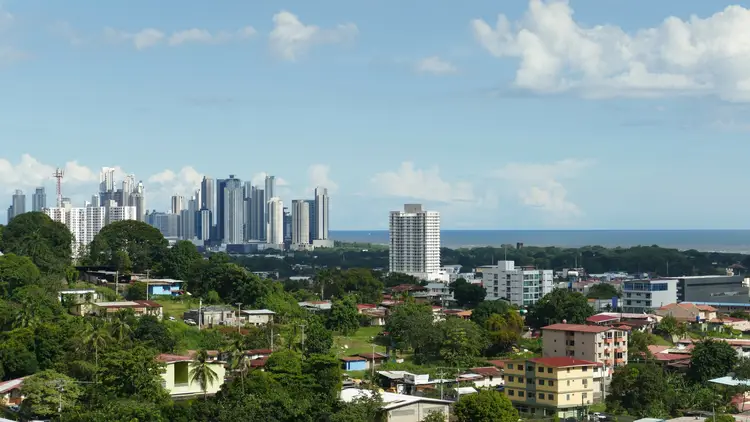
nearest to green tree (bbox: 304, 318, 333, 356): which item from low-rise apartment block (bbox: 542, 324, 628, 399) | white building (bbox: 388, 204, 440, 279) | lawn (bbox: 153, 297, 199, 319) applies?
lawn (bbox: 153, 297, 199, 319)

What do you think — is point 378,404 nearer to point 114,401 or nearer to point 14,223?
point 114,401

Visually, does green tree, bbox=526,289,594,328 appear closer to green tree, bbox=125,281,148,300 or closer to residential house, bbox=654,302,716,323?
residential house, bbox=654,302,716,323

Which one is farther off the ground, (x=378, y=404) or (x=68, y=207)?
(x=68, y=207)

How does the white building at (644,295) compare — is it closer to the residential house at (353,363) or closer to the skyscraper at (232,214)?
the residential house at (353,363)

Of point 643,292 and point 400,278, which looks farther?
point 400,278

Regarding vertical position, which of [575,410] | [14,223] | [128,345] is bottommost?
[575,410]

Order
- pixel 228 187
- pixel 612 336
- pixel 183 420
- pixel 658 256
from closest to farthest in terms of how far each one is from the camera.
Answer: pixel 183 420 → pixel 612 336 → pixel 658 256 → pixel 228 187

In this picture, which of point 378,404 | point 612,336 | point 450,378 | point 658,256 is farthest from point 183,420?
point 658,256
